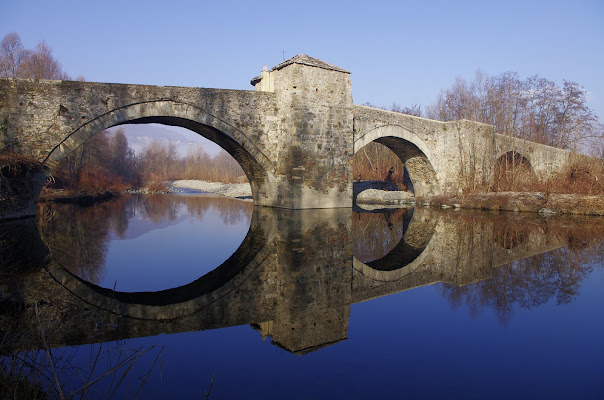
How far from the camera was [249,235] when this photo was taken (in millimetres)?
8781

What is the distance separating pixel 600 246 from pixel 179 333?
25.2ft

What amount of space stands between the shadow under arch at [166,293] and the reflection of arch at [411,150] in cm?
1101

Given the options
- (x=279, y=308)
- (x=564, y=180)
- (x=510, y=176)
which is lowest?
(x=279, y=308)

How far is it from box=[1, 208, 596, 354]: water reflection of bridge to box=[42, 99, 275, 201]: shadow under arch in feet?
9.04

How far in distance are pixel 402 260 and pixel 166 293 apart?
3641 mm

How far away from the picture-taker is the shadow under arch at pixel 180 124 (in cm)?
1075

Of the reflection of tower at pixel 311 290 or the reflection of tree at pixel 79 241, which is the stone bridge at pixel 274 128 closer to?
the reflection of tree at pixel 79 241

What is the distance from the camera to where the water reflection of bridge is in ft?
11.7

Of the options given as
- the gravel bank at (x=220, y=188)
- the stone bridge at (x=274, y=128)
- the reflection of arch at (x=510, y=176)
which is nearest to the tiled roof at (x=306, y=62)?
the stone bridge at (x=274, y=128)

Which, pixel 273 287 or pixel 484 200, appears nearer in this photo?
pixel 273 287

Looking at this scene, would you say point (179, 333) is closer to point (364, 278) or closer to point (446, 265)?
point (364, 278)

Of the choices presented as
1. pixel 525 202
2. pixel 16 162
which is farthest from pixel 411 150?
pixel 16 162

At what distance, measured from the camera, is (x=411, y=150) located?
1891 cm

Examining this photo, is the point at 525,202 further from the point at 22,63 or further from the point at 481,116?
the point at 22,63
